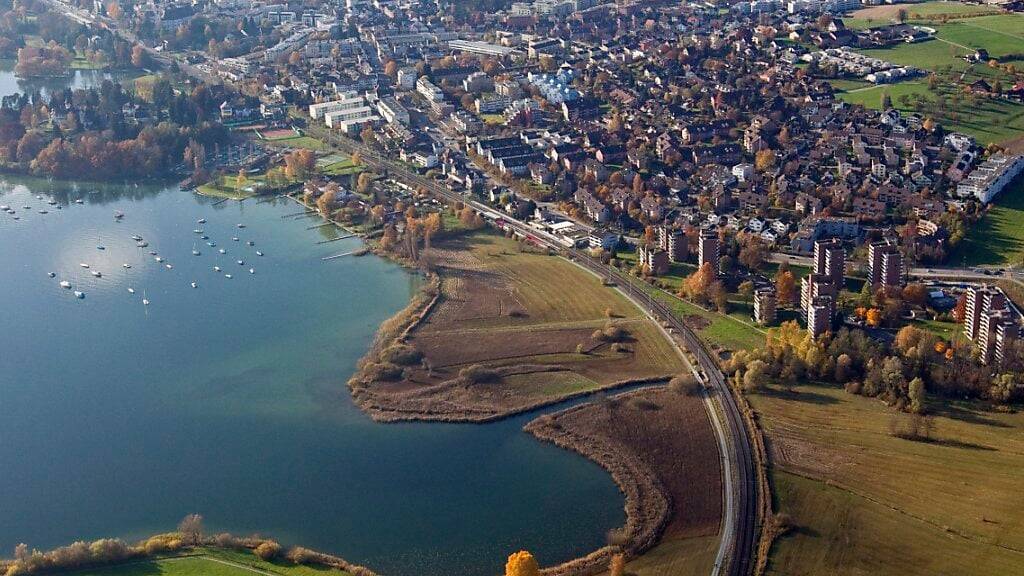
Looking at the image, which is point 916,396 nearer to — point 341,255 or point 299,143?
point 341,255

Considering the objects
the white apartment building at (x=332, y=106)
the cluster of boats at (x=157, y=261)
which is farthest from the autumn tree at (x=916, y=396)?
the white apartment building at (x=332, y=106)

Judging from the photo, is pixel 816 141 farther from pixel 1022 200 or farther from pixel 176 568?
pixel 176 568

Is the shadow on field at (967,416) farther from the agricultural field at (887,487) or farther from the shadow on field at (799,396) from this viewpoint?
the shadow on field at (799,396)

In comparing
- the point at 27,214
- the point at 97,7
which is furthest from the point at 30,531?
→ the point at 97,7

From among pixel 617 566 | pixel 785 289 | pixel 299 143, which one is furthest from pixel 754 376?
pixel 299 143

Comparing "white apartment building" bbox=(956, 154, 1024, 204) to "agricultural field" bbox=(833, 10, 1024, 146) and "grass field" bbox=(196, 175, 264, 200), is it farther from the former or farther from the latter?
"grass field" bbox=(196, 175, 264, 200)

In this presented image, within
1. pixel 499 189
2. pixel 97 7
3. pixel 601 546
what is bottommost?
pixel 601 546
